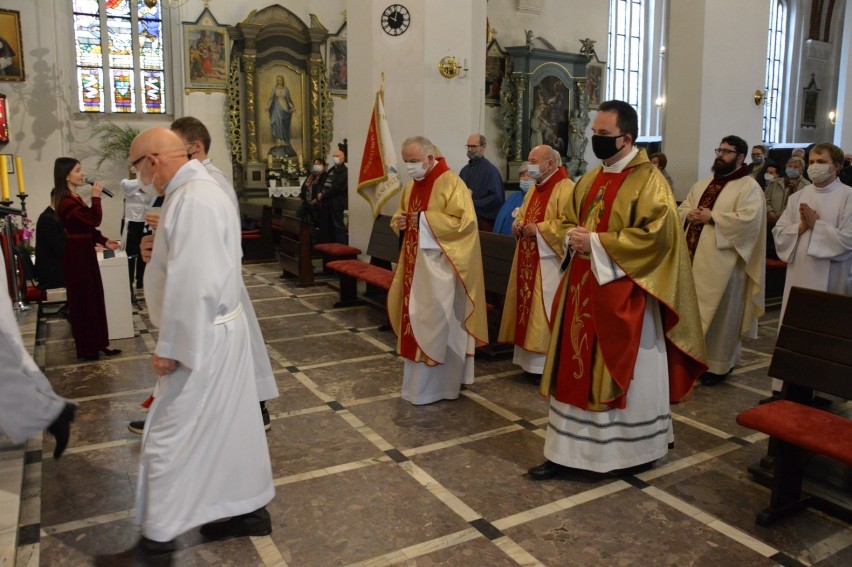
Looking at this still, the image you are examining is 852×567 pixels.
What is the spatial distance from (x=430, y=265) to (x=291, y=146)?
10.4m

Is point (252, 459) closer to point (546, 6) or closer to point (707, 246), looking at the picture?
point (707, 246)

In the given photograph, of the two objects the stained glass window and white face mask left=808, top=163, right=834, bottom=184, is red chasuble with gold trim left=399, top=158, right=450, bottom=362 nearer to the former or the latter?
white face mask left=808, top=163, right=834, bottom=184

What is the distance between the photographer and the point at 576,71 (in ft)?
54.0

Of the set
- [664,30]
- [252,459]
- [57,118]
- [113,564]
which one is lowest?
[113,564]

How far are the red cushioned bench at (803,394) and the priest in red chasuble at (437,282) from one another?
197 cm

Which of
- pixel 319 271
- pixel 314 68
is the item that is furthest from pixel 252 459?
pixel 314 68

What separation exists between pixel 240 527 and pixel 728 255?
160 inches

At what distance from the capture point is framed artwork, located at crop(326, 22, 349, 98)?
14664 millimetres

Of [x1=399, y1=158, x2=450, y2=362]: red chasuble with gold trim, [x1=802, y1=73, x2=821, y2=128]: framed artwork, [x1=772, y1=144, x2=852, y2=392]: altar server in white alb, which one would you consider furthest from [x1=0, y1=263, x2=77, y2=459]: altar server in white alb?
[x1=802, y1=73, x2=821, y2=128]: framed artwork

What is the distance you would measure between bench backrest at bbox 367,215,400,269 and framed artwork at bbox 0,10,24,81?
8.02 metres

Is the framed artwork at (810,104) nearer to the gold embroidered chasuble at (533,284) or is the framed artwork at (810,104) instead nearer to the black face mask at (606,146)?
the gold embroidered chasuble at (533,284)

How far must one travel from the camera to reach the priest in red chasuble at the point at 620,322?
3.47 meters

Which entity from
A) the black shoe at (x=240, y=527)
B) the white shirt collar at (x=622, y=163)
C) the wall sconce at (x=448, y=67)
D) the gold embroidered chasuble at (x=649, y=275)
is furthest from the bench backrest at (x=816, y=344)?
the wall sconce at (x=448, y=67)

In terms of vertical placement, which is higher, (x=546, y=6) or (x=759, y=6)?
(x=546, y=6)
